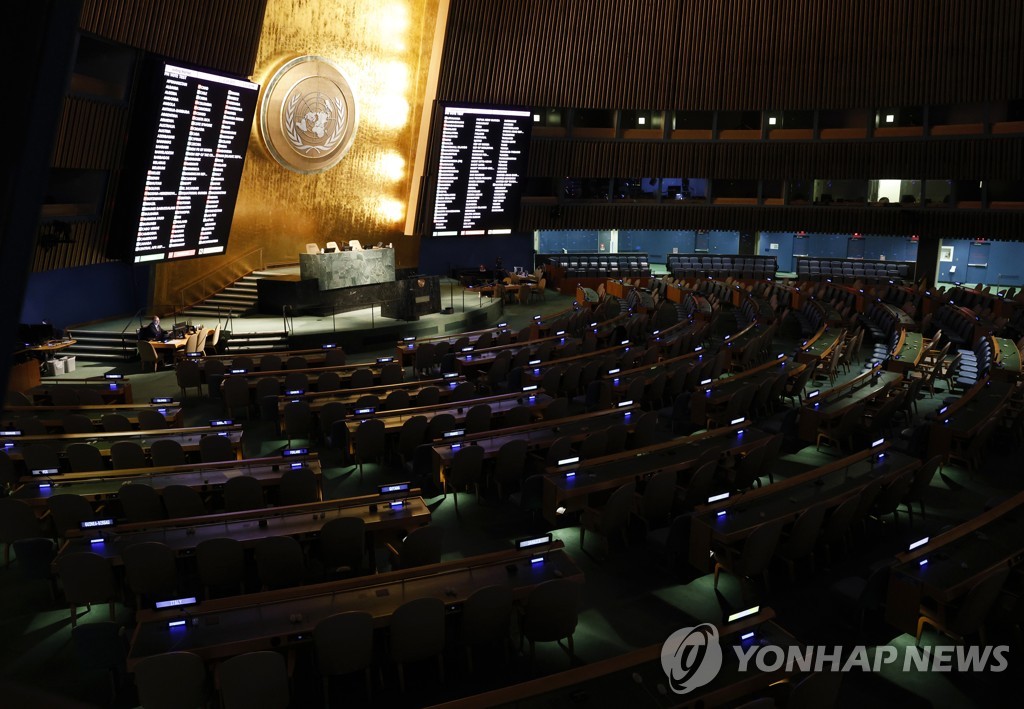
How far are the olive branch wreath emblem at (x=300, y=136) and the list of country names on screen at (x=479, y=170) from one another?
2.96 meters

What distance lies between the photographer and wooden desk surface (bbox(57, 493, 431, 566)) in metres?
5.67

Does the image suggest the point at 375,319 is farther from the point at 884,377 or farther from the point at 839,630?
the point at 839,630

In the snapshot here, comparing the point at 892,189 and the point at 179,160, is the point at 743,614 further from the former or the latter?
the point at 892,189

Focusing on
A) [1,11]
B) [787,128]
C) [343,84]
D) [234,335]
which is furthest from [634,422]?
[787,128]

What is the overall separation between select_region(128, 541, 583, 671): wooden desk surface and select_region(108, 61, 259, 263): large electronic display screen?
411 inches

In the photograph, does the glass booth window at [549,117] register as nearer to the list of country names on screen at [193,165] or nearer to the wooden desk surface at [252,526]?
the list of country names on screen at [193,165]

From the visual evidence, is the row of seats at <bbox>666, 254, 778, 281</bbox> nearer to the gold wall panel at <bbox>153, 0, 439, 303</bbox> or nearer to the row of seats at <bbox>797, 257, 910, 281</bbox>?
the row of seats at <bbox>797, 257, 910, 281</bbox>

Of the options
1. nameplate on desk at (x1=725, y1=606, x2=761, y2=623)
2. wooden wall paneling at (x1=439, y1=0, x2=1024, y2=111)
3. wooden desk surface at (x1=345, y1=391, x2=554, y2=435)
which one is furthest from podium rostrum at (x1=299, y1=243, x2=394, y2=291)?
nameplate on desk at (x1=725, y1=606, x2=761, y2=623)

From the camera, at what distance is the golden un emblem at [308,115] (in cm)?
1831

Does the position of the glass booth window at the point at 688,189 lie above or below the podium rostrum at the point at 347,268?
above

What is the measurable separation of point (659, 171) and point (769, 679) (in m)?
22.9

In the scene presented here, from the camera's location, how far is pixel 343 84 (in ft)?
64.2

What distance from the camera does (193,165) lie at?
14.0m

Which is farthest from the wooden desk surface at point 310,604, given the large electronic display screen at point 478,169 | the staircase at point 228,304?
the large electronic display screen at point 478,169
